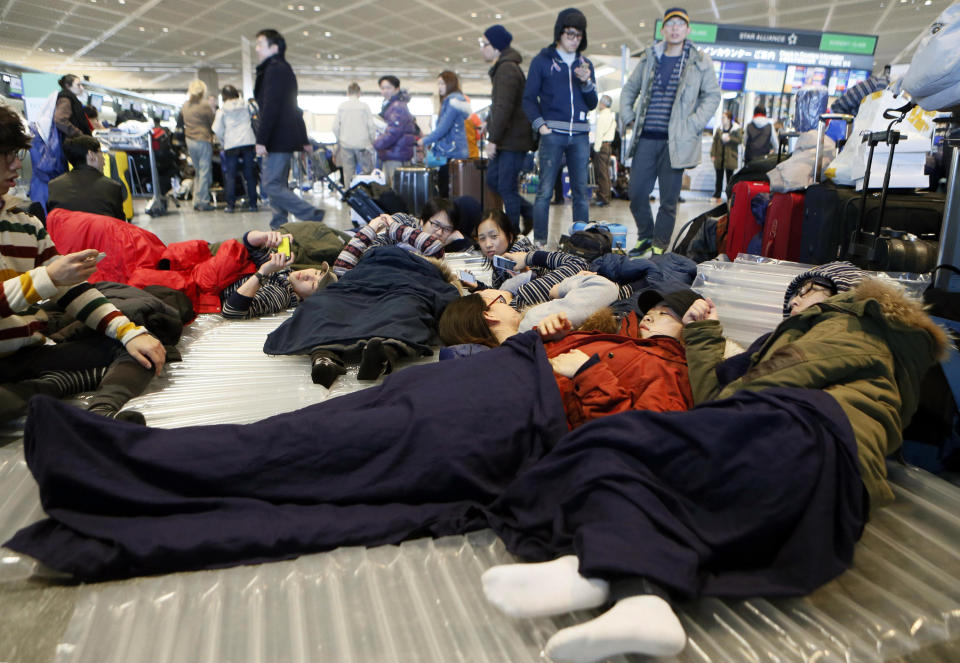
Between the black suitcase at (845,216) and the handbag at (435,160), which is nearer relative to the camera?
the black suitcase at (845,216)

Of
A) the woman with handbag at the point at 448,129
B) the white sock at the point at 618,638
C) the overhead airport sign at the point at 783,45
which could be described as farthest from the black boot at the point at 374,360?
the overhead airport sign at the point at 783,45

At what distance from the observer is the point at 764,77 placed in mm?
8602

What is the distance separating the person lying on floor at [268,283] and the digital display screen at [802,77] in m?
8.34

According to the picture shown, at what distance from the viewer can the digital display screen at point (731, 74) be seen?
840 centimetres

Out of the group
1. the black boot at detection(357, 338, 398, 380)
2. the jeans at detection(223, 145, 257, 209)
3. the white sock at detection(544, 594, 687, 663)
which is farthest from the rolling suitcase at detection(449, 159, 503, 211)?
the white sock at detection(544, 594, 687, 663)

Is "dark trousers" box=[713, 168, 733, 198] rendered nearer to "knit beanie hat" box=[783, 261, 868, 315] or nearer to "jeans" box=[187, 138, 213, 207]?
"jeans" box=[187, 138, 213, 207]

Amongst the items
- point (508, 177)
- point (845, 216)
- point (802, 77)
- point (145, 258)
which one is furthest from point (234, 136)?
point (802, 77)

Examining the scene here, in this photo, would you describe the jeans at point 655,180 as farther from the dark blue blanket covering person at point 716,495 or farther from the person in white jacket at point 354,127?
the person in white jacket at point 354,127

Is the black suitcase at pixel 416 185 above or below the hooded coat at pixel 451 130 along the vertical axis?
below

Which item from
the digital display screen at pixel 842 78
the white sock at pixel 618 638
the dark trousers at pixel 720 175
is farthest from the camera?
the dark trousers at pixel 720 175

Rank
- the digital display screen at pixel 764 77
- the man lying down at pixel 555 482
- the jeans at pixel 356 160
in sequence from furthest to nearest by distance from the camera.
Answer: the digital display screen at pixel 764 77 < the jeans at pixel 356 160 < the man lying down at pixel 555 482

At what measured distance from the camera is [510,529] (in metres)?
1.27

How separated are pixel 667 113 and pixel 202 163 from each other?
6.78 metres

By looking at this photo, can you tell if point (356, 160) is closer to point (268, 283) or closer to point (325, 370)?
point (268, 283)
